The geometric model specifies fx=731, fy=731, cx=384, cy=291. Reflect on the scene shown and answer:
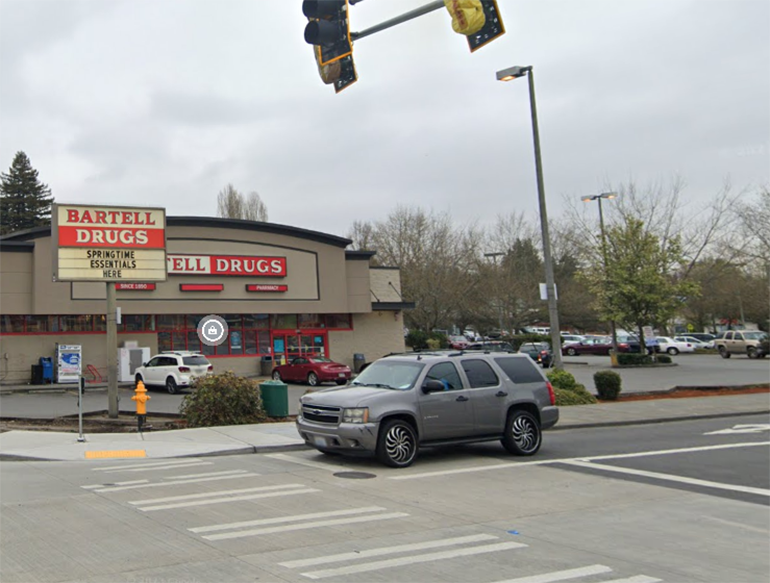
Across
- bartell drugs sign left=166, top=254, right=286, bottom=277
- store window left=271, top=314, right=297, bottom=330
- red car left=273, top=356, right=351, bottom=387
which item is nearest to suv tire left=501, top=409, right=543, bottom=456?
red car left=273, top=356, right=351, bottom=387

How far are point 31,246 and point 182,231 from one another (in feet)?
21.5

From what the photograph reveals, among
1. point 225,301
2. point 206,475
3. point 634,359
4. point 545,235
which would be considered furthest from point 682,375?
point 206,475

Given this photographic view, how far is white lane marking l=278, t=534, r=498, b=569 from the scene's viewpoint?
6.26 meters

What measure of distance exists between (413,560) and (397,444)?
16.7ft

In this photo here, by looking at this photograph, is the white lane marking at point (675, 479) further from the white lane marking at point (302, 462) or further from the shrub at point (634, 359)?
the shrub at point (634, 359)

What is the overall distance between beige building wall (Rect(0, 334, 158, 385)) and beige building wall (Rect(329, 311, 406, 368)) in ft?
35.2

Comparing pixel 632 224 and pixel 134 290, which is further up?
pixel 632 224

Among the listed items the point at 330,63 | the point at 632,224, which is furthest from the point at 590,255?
the point at 330,63

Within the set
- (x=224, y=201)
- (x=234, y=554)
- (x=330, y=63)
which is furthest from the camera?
(x=224, y=201)

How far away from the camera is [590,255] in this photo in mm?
44719

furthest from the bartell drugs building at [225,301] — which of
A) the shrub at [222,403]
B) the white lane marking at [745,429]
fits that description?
the white lane marking at [745,429]

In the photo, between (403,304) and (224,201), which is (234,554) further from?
(224,201)

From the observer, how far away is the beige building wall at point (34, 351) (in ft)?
103

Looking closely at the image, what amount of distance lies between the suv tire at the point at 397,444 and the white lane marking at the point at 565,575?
530 cm
